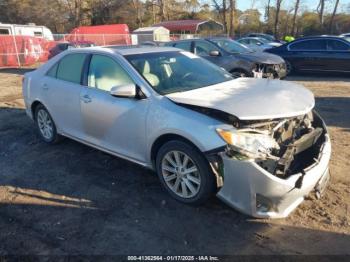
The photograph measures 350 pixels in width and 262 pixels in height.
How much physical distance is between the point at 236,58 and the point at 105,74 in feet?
20.6

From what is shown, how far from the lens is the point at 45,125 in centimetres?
596

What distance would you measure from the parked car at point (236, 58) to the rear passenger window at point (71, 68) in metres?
5.29

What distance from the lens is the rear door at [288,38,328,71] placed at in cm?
1305

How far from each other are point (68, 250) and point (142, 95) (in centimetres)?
178

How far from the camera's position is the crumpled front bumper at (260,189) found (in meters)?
3.13

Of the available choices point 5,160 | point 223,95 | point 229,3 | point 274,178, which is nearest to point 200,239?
point 274,178

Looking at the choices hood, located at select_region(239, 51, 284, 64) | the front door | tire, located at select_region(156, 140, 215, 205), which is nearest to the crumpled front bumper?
tire, located at select_region(156, 140, 215, 205)

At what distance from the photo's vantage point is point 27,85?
20.2 feet

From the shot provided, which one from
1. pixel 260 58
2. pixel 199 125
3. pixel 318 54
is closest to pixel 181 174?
pixel 199 125

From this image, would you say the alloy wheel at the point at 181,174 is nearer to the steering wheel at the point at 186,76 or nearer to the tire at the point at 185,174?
the tire at the point at 185,174

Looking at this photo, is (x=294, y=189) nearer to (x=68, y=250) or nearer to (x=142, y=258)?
(x=142, y=258)

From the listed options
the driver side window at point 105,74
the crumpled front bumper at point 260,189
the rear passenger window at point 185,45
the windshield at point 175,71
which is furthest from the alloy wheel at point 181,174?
the rear passenger window at point 185,45

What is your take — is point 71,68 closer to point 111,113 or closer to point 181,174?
point 111,113

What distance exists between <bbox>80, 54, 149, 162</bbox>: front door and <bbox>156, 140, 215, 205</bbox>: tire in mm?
369
